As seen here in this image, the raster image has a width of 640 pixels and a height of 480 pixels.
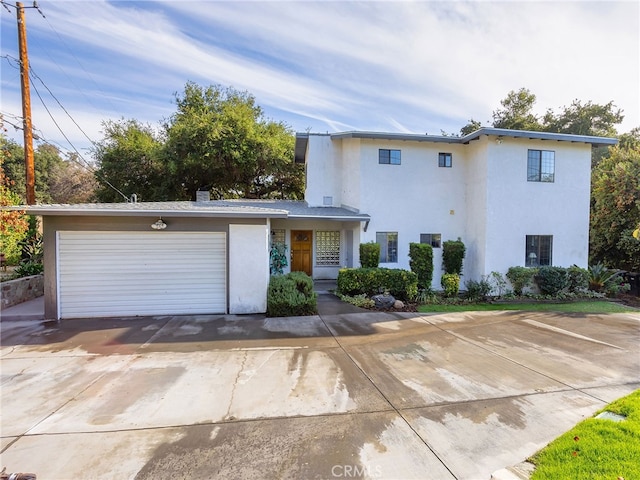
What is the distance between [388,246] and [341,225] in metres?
2.41

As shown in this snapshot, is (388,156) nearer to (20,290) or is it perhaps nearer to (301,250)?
(301,250)

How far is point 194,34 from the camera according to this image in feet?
29.6

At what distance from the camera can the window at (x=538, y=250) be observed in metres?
11.2

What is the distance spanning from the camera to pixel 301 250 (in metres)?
13.1

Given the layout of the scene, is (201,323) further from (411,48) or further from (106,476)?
(411,48)

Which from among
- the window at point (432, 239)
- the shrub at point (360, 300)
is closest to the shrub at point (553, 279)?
the window at point (432, 239)

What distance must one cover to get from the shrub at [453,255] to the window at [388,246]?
1.78 metres

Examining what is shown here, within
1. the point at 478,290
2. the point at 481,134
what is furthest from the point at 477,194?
the point at 478,290

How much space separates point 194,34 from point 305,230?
7749mm

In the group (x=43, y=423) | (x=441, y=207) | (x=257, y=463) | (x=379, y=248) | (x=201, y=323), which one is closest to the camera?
(x=257, y=463)

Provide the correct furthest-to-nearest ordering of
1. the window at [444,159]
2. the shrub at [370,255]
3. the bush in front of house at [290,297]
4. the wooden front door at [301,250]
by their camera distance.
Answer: the wooden front door at [301,250] < the window at [444,159] < the shrub at [370,255] < the bush in front of house at [290,297]

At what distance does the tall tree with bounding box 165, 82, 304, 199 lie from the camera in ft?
54.4

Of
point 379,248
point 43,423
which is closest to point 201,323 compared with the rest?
point 43,423

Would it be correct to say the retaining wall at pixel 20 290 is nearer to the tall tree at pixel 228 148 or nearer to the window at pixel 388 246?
the tall tree at pixel 228 148
